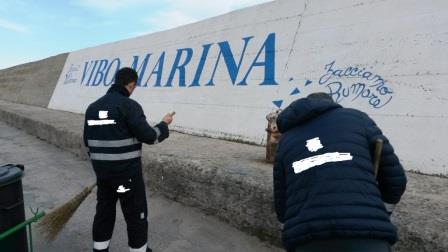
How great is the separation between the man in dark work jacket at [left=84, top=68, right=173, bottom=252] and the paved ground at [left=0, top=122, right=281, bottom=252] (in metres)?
0.57

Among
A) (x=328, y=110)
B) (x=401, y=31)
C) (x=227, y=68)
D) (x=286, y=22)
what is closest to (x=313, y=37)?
(x=286, y=22)

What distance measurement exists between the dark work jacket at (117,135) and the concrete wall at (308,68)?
2933 millimetres

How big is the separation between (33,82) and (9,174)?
715 inches

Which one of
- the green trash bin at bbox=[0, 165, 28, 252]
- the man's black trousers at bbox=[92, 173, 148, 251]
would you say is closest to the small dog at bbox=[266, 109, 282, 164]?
the man's black trousers at bbox=[92, 173, 148, 251]

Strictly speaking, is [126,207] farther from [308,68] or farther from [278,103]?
[308,68]

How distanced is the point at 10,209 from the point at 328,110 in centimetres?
253

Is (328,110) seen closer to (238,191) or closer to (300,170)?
(300,170)

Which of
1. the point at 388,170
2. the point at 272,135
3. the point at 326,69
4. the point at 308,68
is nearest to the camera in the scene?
the point at 388,170

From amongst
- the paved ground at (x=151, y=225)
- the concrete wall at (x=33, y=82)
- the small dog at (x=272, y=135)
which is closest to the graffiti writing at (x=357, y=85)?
the small dog at (x=272, y=135)

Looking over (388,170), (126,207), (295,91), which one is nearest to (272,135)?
(295,91)

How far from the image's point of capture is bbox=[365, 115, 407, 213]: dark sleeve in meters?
2.08

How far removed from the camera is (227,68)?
7.48 metres

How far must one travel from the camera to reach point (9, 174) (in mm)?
3127

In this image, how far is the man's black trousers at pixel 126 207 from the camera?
143 inches
